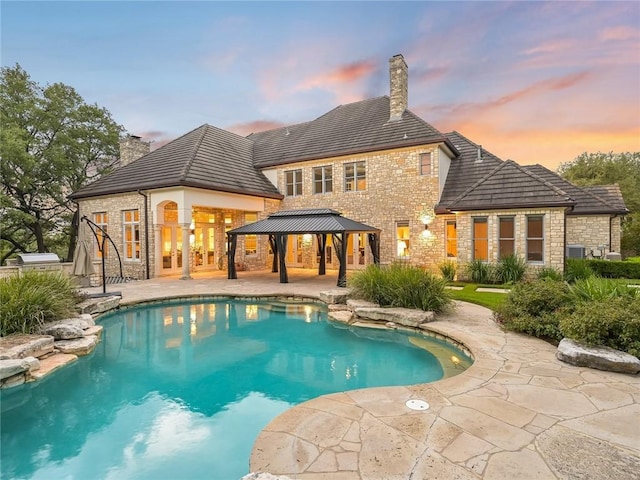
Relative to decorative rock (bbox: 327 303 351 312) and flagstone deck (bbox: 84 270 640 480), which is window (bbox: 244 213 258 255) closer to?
decorative rock (bbox: 327 303 351 312)

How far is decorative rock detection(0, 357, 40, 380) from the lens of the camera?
5.25 meters

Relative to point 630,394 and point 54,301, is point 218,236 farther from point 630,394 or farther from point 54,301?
point 630,394

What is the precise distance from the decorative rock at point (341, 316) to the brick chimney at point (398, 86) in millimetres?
11401

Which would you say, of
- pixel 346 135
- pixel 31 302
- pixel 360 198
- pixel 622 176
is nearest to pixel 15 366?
pixel 31 302

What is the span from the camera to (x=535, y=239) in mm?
12641

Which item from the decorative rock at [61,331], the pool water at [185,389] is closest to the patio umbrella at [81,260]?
the pool water at [185,389]

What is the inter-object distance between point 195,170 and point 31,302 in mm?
9375

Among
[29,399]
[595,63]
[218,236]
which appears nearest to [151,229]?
[218,236]

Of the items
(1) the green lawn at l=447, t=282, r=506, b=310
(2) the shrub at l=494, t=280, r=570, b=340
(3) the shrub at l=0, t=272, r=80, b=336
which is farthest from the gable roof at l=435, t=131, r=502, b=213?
(3) the shrub at l=0, t=272, r=80, b=336

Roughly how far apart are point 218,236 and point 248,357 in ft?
42.2

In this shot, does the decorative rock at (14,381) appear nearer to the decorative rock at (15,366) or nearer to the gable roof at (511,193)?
the decorative rock at (15,366)

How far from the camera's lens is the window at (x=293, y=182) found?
18984 mm

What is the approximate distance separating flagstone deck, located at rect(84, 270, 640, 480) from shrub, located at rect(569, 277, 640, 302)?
2.23 meters

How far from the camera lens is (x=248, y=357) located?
273 inches
